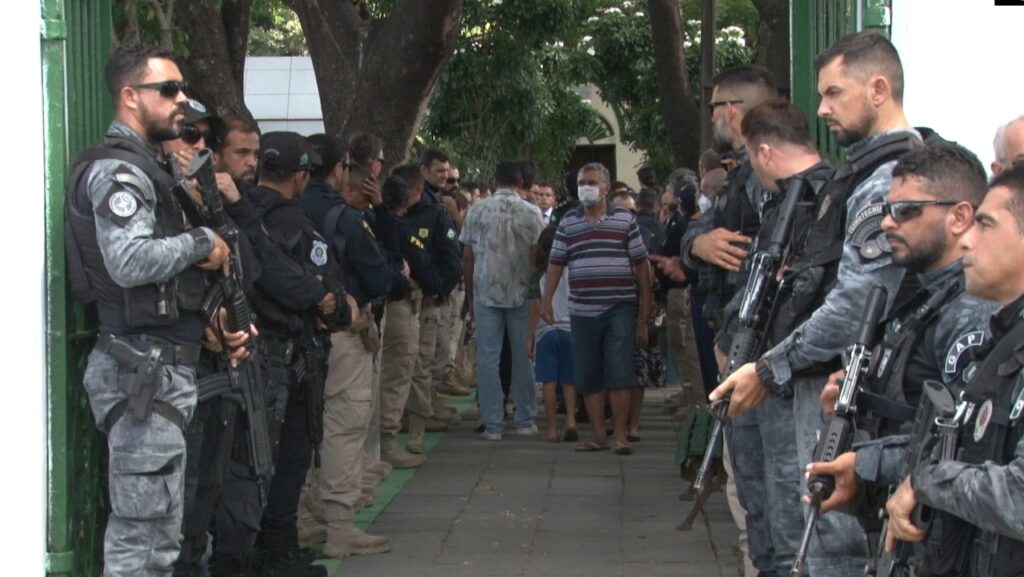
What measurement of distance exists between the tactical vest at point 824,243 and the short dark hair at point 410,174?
17.8ft

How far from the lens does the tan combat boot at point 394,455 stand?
10875mm

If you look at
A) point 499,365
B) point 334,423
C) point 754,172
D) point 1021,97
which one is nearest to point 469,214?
point 499,365

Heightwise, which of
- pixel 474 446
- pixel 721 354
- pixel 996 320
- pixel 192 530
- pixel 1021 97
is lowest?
pixel 474 446

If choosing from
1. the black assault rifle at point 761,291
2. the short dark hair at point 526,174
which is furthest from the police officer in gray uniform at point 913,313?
the short dark hair at point 526,174

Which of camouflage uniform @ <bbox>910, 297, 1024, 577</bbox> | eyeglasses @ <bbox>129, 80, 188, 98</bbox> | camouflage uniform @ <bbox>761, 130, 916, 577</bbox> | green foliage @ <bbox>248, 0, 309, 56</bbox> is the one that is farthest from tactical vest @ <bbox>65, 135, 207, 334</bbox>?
green foliage @ <bbox>248, 0, 309, 56</bbox>

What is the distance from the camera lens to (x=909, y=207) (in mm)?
4344

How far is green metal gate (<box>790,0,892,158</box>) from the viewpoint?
21.8 ft

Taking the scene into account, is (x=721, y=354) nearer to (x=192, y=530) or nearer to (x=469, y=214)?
(x=192, y=530)

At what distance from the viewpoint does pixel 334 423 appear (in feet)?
26.1

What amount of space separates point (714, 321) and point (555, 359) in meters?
5.29

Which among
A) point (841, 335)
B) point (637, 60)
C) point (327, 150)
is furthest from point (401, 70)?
point (637, 60)

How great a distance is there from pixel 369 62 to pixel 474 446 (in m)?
3.18

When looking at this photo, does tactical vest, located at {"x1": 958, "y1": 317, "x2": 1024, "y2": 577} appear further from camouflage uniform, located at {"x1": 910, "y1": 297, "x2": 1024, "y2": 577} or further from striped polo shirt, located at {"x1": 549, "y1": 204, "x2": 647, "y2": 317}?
striped polo shirt, located at {"x1": 549, "y1": 204, "x2": 647, "y2": 317}

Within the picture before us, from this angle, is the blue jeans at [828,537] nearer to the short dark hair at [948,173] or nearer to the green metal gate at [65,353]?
the short dark hair at [948,173]
